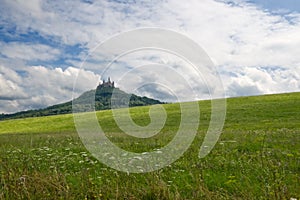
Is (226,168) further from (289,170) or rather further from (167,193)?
(167,193)

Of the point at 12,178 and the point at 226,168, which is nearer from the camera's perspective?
the point at 12,178

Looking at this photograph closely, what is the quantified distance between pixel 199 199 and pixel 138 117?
5173 cm

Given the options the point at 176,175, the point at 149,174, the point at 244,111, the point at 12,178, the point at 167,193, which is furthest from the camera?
the point at 244,111

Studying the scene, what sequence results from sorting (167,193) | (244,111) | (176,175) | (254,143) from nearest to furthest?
(167,193)
(176,175)
(254,143)
(244,111)

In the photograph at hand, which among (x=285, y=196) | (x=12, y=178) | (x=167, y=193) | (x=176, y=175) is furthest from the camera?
(x=176, y=175)

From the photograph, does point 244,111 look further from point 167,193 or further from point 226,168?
point 167,193

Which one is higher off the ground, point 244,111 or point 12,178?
point 244,111

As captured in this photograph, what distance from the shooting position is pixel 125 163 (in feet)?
31.0

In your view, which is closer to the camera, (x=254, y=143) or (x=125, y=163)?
(x=125, y=163)

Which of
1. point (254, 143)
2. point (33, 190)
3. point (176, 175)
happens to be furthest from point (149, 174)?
point (254, 143)

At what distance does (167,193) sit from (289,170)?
466 cm

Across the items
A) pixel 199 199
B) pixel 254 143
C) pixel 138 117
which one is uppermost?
pixel 138 117

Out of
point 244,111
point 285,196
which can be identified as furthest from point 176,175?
point 244,111

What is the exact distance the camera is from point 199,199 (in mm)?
5996
